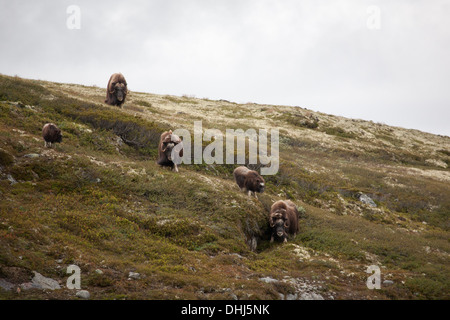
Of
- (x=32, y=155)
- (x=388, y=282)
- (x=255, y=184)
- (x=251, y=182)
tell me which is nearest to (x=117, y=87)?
(x=32, y=155)

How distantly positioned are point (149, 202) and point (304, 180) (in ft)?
56.4

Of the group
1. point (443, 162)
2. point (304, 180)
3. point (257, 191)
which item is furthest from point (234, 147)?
point (443, 162)

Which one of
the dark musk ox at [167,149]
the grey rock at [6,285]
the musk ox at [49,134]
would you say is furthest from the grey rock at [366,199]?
the grey rock at [6,285]

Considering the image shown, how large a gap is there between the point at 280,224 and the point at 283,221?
1.05ft

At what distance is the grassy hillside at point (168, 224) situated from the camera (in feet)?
33.3

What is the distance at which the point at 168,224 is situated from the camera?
1475 cm

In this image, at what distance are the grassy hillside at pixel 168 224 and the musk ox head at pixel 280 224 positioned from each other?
0.71 metres

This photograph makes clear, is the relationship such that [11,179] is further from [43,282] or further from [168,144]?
[168,144]

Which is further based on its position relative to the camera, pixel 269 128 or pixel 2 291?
pixel 269 128

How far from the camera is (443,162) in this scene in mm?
54906

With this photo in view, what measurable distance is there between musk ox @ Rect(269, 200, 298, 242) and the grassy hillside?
67cm

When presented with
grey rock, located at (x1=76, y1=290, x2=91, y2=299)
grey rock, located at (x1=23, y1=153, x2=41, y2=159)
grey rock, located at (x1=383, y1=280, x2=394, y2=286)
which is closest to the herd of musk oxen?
grey rock, located at (x1=23, y1=153, x2=41, y2=159)

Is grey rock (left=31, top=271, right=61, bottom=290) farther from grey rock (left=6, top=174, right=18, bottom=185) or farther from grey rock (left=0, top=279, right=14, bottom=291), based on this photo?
grey rock (left=6, top=174, right=18, bottom=185)
